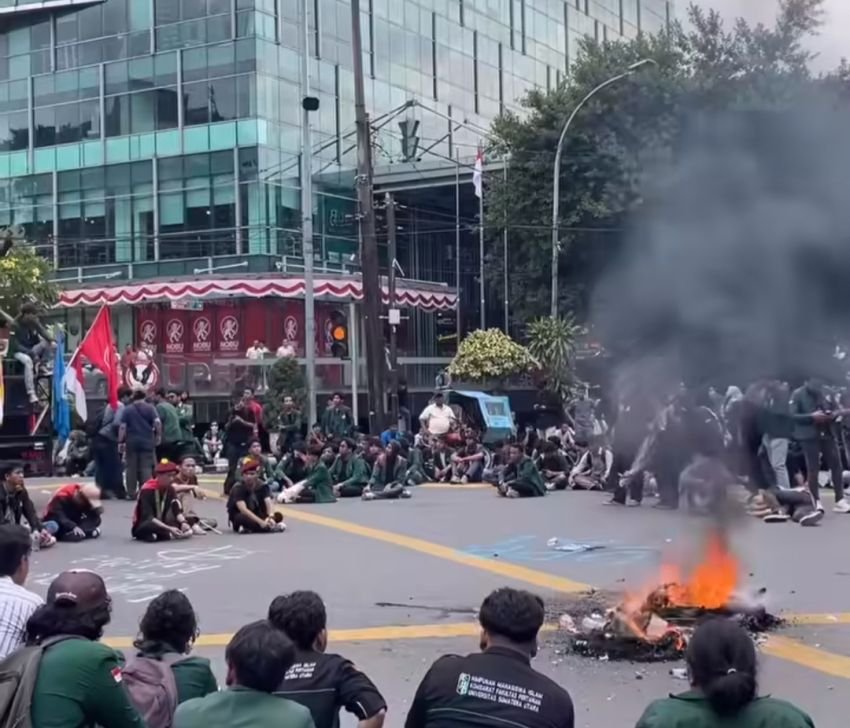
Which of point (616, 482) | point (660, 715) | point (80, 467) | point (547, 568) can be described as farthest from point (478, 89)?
point (660, 715)

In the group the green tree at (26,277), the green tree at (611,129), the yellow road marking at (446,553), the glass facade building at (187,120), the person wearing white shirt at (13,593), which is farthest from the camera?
the glass facade building at (187,120)

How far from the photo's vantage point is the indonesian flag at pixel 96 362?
18.5 metres

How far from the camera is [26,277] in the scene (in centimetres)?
3162

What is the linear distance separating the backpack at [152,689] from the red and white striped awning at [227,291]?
100 feet

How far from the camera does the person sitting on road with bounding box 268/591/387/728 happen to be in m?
4.12

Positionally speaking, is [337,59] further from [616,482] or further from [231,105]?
[616,482]

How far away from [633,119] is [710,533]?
245 inches

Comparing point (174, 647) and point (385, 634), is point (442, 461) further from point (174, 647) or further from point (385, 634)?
point (174, 647)

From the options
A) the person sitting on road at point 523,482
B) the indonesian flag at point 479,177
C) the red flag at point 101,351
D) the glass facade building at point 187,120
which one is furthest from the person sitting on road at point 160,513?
the glass facade building at point 187,120

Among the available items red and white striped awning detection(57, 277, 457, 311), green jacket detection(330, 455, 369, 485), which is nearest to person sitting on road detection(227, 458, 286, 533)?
green jacket detection(330, 455, 369, 485)

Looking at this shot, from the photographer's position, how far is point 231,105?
3747cm

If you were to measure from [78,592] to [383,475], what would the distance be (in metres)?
15.7

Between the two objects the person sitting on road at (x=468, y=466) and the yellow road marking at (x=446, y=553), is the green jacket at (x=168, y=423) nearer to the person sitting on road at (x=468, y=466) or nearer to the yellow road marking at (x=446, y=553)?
the yellow road marking at (x=446, y=553)

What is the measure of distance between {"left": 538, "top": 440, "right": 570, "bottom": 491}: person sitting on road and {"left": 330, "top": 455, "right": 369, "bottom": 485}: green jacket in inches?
111
